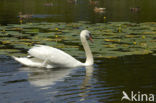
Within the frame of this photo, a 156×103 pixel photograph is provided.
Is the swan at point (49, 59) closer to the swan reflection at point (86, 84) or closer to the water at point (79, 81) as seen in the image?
the water at point (79, 81)

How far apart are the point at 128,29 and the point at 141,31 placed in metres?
0.92

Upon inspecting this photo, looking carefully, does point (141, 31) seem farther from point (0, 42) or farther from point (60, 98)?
point (60, 98)

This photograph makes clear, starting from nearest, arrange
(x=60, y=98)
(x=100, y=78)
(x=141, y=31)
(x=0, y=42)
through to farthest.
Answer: (x=60, y=98)
(x=100, y=78)
(x=0, y=42)
(x=141, y=31)

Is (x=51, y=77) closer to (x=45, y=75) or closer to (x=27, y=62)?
(x=45, y=75)

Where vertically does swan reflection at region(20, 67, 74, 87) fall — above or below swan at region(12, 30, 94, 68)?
below

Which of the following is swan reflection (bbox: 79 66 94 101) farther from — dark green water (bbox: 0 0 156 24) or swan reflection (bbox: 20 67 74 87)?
dark green water (bbox: 0 0 156 24)

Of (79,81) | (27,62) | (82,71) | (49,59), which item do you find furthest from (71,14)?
(79,81)

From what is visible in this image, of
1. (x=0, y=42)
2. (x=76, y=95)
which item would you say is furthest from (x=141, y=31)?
(x=76, y=95)

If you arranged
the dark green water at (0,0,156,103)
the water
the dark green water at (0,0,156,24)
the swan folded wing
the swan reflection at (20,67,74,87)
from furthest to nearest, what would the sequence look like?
the dark green water at (0,0,156,24), the swan folded wing, the swan reflection at (20,67,74,87), the dark green water at (0,0,156,103), the water

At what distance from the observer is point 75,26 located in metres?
18.9

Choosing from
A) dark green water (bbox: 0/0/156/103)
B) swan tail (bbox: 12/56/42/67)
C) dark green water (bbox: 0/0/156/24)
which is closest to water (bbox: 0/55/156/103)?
dark green water (bbox: 0/0/156/103)

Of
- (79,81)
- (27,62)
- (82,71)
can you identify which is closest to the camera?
(79,81)

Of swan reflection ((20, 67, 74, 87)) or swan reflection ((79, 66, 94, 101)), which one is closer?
swan reflection ((79, 66, 94, 101))

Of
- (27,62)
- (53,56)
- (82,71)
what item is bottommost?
(82,71)
